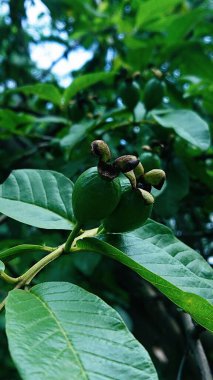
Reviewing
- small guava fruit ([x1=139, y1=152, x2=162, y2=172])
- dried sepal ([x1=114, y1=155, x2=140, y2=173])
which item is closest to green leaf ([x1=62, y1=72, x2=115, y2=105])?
small guava fruit ([x1=139, y1=152, x2=162, y2=172])

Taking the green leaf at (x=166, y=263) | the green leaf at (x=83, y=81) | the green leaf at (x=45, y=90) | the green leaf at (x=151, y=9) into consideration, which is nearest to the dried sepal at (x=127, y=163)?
the green leaf at (x=166, y=263)

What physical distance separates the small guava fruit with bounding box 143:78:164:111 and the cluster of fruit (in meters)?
0.72

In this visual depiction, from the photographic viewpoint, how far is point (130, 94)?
140 cm

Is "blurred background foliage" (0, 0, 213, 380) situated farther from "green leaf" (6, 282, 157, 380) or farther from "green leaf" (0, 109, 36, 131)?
"green leaf" (6, 282, 157, 380)

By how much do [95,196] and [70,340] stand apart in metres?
0.20

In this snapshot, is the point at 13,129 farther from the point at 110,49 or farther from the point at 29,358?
the point at 29,358

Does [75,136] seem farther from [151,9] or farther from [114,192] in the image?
[151,9]

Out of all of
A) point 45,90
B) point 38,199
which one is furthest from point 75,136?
point 38,199

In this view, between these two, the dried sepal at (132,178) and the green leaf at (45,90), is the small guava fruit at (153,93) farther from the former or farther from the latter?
the dried sepal at (132,178)

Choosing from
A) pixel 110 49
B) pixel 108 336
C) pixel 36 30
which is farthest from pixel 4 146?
pixel 108 336

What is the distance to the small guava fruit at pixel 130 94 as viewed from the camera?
1.40m

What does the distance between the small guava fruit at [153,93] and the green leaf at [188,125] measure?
51 millimetres

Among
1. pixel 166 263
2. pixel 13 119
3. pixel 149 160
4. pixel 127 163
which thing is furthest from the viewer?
pixel 13 119

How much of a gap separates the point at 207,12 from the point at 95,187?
4.78 feet
